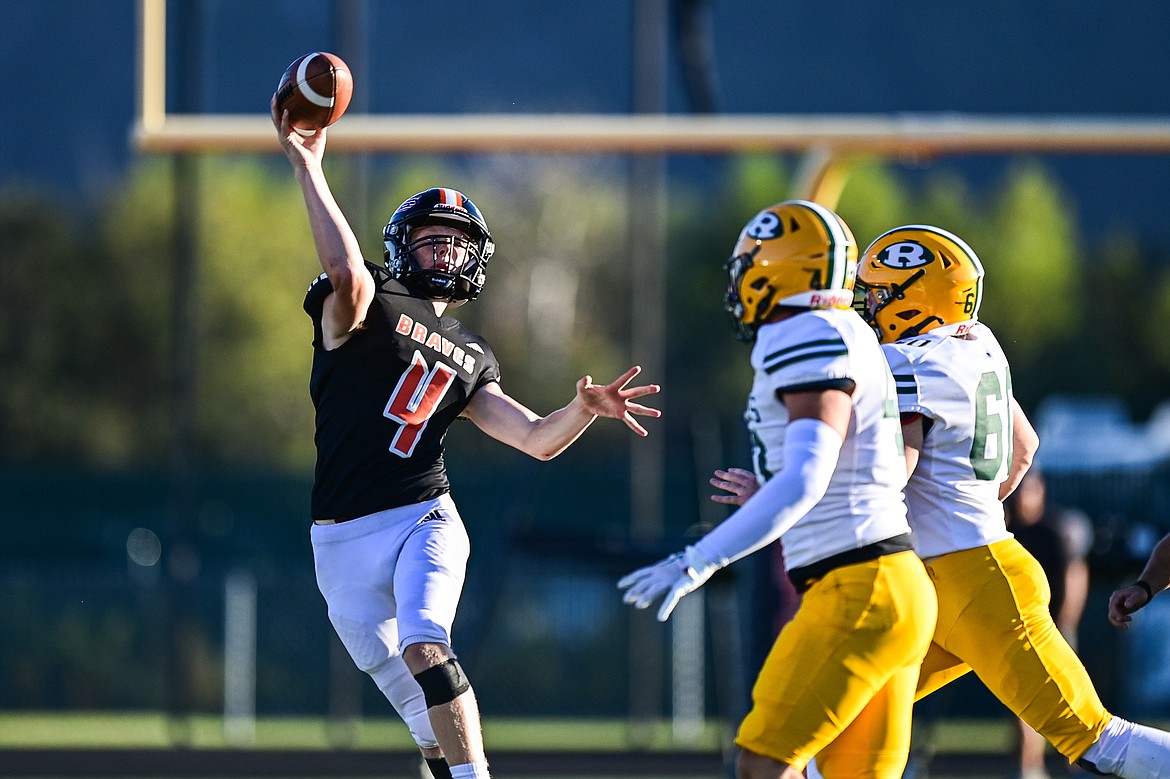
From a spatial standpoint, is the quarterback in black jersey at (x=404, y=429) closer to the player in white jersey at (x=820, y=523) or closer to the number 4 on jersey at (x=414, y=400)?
the number 4 on jersey at (x=414, y=400)

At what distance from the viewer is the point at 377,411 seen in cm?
503

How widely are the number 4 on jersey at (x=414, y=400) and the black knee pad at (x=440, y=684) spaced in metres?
0.73

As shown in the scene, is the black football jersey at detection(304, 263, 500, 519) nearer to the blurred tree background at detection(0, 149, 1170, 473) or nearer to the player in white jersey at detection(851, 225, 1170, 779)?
the player in white jersey at detection(851, 225, 1170, 779)

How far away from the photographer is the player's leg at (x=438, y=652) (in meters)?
4.66

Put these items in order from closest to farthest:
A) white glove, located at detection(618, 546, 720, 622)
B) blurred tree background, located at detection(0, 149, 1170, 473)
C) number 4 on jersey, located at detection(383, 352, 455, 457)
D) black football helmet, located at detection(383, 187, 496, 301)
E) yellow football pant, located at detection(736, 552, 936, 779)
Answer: white glove, located at detection(618, 546, 720, 622) < yellow football pant, located at detection(736, 552, 936, 779) < number 4 on jersey, located at detection(383, 352, 455, 457) < black football helmet, located at detection(383, 187, 496, 301) < blurred tree background, located at detection(0, 149, 1170, 473)

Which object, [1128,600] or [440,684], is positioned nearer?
[440,684]

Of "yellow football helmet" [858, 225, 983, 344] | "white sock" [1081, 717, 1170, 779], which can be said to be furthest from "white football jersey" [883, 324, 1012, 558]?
"white sock" [1081, 717, 1170, 779]

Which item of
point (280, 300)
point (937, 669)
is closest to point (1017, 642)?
point (937, 669)

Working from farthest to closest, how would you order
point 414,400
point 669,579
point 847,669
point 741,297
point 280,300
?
point 280,300
point 414,400
point 741,297
point 847,669
point 669,579

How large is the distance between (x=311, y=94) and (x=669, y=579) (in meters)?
1.95

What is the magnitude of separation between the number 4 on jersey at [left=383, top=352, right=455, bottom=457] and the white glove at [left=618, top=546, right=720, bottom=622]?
139 cm

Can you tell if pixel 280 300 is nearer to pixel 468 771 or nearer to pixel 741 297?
pixel 468 771

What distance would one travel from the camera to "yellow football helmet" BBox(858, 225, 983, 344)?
16.1 feet

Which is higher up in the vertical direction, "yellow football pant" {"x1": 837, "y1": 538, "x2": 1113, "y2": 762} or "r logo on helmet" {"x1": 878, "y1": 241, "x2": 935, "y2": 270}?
"r logo on helmet" {"x1": 878, "y1": 241, "x2": 935, "y2": 270}
